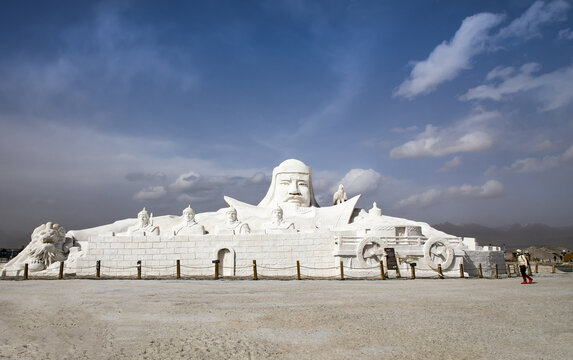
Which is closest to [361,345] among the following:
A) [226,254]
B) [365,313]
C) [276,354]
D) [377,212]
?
[276,354]

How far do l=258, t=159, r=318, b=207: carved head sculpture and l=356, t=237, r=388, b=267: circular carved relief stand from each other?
993cm

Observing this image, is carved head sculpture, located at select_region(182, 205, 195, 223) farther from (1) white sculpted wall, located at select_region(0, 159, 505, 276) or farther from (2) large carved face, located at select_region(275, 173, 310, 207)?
(2) large carved face, located at select_region(275, 173, 310, 207)

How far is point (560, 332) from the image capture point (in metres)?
5.87

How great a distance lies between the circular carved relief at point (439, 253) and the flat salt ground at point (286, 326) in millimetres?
7211

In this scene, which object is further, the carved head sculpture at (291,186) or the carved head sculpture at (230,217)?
the carved head sculpture at (291,186)

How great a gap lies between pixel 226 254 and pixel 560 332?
14.2 meters

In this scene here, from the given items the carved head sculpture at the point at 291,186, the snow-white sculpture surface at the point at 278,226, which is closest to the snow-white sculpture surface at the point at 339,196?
the carved head sculpture at the point at 291,186

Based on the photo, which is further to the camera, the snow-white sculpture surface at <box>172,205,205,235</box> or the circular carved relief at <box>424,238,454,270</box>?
the snow-white sculpture surface at <box>172,205,205,235</box>

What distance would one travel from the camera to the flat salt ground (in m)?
4.83

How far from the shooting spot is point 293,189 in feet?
87.1

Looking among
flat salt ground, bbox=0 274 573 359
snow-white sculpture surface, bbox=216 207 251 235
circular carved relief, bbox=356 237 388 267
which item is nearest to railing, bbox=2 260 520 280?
circular carved relief, bbox=356 237 388 267

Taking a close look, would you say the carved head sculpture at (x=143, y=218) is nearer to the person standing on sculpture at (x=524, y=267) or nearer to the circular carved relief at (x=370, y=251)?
the circular carved relief at (x=370, y=251)

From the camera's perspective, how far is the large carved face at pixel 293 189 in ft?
87.4

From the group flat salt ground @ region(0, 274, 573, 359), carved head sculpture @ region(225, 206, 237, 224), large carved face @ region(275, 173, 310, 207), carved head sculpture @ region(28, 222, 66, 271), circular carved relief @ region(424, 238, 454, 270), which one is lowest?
flat salt ground @ region(0, 274, 573, 359)
